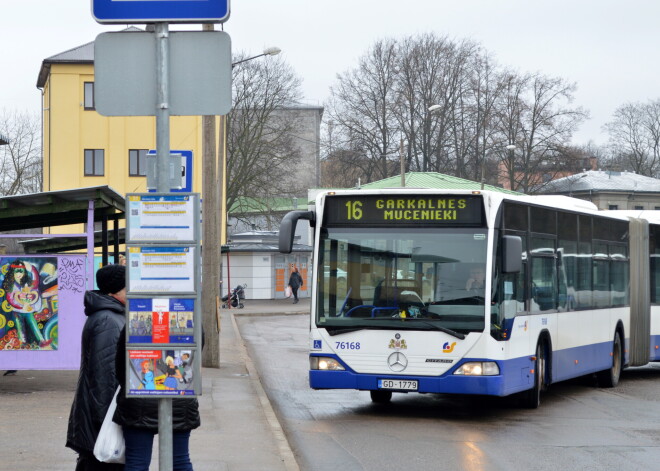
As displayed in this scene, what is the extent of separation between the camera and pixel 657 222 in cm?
2042

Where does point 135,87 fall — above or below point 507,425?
above

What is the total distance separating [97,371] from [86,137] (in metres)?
53.6

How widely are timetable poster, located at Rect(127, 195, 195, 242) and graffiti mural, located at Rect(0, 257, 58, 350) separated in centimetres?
984

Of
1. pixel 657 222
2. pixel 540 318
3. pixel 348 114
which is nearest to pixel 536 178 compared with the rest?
pixel 348 114

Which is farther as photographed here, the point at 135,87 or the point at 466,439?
the point at 466,439

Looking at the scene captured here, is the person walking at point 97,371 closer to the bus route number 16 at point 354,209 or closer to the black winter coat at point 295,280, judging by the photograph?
the bus route number 16 at point 354,209

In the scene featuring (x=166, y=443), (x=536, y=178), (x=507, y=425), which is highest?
(x=536, y=178)

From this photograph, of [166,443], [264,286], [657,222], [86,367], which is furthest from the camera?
[264,286]

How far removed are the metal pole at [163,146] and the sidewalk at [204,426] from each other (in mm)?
3818

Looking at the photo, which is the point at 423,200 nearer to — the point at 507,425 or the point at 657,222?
the point at 507,425

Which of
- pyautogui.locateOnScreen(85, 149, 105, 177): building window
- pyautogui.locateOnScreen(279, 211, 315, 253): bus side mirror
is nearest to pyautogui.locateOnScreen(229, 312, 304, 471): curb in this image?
pyautogui.locateOnScreen(279, 211, 315, 253): bus side mirror

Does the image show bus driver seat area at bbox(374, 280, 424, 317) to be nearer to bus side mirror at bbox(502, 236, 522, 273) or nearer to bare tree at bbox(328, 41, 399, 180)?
bus side mirror at bbox(502, 236, 522, 273)

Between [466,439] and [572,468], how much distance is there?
1.88m

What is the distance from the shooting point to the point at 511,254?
1288 centimetres
